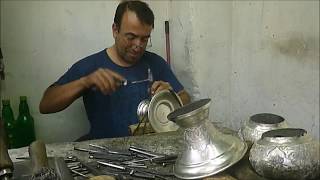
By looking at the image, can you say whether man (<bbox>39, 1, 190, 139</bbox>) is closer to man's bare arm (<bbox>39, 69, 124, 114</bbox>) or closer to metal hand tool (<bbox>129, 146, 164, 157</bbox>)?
man's bare arm (<bbox>39, 69, 124, 114</bbox>)

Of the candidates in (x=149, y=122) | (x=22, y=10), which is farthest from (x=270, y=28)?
(x=22, y=10)

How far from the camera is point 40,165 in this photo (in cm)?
116

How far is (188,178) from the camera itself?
3.69ft

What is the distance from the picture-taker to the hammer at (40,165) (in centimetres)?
107

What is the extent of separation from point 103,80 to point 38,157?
2.02 ft

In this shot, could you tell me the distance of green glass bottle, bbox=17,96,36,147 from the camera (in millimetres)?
2070

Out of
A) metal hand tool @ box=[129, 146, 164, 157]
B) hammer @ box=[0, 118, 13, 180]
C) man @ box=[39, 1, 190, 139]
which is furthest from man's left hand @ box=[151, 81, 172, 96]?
hammer @ box=[0, 118, 13, 180]

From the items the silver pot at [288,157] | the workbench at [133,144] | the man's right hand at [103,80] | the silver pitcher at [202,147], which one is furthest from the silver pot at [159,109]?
the silver pot at [288,157]

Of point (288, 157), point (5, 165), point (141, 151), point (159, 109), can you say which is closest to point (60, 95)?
point (159, 109)

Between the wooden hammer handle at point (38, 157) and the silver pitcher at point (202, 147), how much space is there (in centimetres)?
35

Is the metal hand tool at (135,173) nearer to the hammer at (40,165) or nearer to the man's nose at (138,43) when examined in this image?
the hammer at (40,165)

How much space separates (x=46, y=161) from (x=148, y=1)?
3.92 ft

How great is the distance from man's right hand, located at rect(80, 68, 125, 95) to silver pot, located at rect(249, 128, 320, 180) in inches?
33.5

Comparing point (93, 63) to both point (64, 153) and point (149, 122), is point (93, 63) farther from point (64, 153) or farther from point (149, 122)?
point (64, 153)
